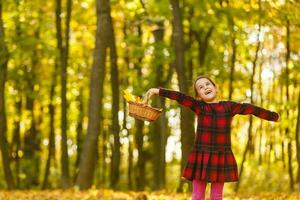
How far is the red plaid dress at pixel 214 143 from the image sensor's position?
7504 mm

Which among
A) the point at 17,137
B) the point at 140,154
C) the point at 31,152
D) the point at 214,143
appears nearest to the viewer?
the point at 214,143

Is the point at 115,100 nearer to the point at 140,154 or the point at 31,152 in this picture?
the point at 140,154

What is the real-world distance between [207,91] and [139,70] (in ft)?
58.2

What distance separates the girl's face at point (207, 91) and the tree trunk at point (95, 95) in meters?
6.70

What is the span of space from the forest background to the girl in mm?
1656

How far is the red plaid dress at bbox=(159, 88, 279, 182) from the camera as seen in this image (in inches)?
295

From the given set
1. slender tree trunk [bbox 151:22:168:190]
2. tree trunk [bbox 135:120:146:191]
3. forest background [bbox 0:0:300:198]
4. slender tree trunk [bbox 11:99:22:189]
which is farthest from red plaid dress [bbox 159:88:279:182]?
slender tree trunk [bbox 11:99:22:189]

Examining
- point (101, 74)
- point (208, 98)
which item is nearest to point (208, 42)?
point (101, 74)

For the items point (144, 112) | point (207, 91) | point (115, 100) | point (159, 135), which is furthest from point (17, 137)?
point (207, 91)

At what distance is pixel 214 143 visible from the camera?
7531 mm

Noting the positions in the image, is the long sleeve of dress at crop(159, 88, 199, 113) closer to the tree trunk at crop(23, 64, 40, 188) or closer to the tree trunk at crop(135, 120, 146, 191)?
the tree trunk at crop(135, 120, 146, 191)

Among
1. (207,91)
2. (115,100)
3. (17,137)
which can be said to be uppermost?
(115,100)

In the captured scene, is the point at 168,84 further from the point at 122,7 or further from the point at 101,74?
the point at 101,74

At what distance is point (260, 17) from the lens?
672 inches
